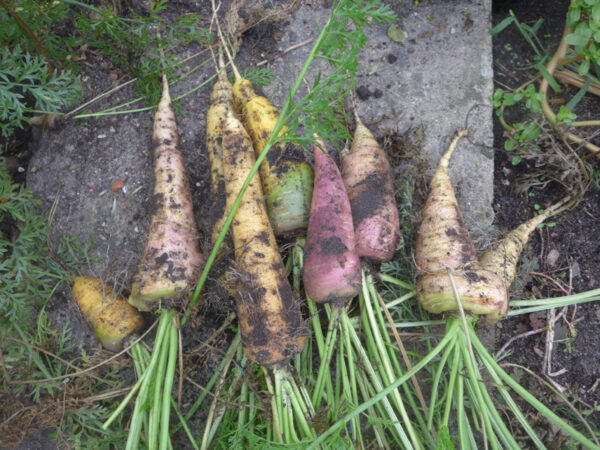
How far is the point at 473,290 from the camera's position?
5.61 feet

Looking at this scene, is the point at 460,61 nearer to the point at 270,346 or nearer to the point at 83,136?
the point at 270,346

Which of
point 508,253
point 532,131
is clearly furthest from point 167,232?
point 532,131

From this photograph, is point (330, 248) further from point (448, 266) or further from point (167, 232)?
point (167, 232)

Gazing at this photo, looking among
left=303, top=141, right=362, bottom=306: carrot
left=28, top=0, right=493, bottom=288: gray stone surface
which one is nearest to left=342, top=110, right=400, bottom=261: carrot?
left=303, top=141, right=362, bottom=306: carrot

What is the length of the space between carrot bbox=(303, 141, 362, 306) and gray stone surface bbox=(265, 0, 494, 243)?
54cm

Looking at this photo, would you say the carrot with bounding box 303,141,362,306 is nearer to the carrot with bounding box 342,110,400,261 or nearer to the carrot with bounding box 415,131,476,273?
the carrot with bounding box 342,110,400,261

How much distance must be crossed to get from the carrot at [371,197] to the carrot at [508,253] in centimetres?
42

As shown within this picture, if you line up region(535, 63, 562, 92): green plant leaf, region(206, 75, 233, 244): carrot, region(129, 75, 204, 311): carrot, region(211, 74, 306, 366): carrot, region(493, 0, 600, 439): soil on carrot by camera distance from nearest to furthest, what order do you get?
region(211, 74, 306, 366): carrot
region(129, 75, 204, 311): carrot
region(206, 75, 233, 244): carrot
region(493, 0, 600, 439): soil on carrot
region(535, 63, 562, 92): green plant leaf

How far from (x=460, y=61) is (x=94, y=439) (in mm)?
2465

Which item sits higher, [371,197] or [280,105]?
[280,105]

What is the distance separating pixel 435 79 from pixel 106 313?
1.96 meters

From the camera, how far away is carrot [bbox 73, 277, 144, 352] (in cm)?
183

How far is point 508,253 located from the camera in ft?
6.37

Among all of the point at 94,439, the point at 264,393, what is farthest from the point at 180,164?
the point at 94,439
